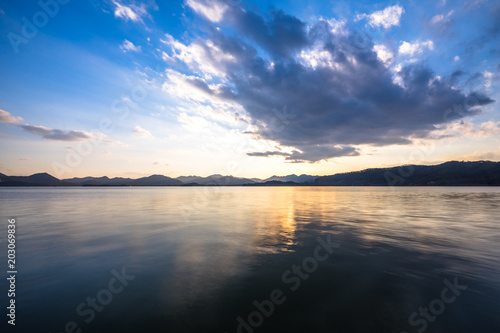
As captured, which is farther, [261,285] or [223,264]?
[223,264]

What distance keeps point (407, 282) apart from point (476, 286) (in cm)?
278

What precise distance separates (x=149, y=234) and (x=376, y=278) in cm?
1735

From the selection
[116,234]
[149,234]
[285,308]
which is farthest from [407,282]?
[116,234]

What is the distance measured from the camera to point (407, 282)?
944 centimetres

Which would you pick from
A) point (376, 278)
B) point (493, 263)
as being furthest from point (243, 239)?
point (493, 263)

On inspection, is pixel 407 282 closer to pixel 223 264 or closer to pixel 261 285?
pixel 261 285

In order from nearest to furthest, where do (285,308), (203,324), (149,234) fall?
1. (203,324)
2. (285,308)
3. (149,234)

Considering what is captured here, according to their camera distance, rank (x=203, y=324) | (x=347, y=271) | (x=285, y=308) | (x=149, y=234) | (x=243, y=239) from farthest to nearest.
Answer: (x=149, y=234), (x=243, y=239), (x=347, y=271), (x=285, y=308), (x=203, y=324)

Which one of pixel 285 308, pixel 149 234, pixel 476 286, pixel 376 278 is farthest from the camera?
pixel 149 234

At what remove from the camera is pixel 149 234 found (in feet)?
62.4

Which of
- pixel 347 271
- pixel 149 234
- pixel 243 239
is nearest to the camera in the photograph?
pixel 347 271

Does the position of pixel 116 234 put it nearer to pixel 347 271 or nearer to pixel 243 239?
pixel 243 239

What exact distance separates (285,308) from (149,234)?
50.4 feet

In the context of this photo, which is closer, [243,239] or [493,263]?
[493,263]
